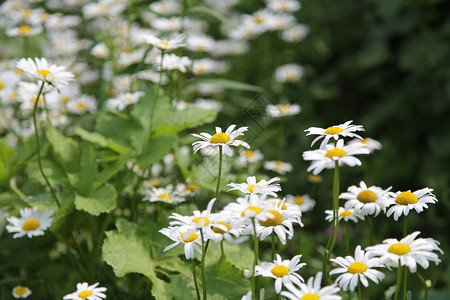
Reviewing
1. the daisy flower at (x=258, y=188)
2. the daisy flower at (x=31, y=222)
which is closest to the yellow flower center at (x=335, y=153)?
the daisy flower at (x=258, y=188)

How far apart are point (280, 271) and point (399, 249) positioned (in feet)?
0.94

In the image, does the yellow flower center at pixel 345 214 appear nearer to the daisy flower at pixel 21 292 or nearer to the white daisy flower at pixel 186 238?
the white daisy flower at pixel 186 238

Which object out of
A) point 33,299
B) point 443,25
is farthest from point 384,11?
point 33,299

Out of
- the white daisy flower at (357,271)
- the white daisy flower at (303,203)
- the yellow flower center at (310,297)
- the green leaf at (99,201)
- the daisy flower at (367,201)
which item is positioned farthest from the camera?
the white daisy flower at (303,203)

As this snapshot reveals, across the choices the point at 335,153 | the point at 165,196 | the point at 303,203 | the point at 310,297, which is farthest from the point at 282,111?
the point at 310,297

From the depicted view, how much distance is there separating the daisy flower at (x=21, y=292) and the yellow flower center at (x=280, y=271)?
0.99 m

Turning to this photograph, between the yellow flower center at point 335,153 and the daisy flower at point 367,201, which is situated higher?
the yellow flower center at point 335,153

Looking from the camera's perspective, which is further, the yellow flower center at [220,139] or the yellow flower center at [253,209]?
the yellow flower center at [220,139]

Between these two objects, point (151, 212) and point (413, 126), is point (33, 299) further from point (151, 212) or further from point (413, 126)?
point (413, 126)

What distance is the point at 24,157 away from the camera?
6.28ft

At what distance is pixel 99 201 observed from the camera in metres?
1.69

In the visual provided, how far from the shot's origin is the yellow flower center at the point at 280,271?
1221mm

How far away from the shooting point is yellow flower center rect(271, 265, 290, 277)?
122cm

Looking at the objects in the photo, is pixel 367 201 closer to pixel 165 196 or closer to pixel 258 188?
pixel 258 188
